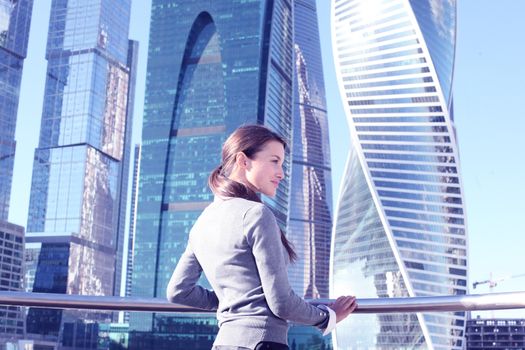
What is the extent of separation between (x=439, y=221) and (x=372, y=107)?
1842cm

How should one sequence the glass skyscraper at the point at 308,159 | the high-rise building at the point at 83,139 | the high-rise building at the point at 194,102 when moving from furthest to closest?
the glass skyscraper at the point at 308,159 < the high-rise building at the point at 83,139 < the high-rise building at the point at 194,102

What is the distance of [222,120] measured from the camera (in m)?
102

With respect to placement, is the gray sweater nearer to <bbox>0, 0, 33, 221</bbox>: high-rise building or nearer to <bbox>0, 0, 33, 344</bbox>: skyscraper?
<bbox>0, 0, 33, 344</bbox>: skyscraper

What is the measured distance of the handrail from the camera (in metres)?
2.81

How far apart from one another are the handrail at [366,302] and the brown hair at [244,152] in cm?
54

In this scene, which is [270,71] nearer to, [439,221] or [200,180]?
[200,180]

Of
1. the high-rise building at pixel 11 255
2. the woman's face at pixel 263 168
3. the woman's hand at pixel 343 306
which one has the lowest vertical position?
the woman's hand at pixel 343 306

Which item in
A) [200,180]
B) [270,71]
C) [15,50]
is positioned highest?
[15,50]

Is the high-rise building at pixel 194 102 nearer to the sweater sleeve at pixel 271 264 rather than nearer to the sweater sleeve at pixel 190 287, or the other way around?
the sweater sleeve at pixel 190 287

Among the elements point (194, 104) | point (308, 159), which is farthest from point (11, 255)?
point (308, 159)

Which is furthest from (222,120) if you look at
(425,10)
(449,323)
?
(449,323)

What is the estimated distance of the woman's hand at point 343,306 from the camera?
8.82ft

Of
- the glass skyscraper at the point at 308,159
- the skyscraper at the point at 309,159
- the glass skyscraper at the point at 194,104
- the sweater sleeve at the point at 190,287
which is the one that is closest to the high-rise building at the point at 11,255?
the glass skyscraper at the point at 194,104

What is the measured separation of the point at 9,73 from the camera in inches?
4589
